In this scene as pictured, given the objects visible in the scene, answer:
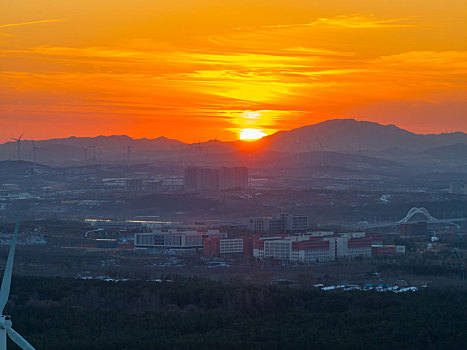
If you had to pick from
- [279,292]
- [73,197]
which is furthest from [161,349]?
[73,197]

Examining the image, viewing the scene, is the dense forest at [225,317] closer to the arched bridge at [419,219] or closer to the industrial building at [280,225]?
the industrial building at [280,225]

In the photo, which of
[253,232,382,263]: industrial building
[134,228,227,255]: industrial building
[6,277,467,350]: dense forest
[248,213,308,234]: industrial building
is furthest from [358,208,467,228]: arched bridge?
[6,277,467,350]: dense forest

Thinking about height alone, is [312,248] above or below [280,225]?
below

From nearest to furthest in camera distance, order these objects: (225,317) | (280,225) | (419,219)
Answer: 1. (225,317)
2. (280,225)
3. (419,219)

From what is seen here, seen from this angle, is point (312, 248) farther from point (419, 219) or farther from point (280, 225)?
point (419, 219)

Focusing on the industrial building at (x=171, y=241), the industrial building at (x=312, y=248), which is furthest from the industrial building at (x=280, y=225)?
the industrial building at (x=312, y=248)

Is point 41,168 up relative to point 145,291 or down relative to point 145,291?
up

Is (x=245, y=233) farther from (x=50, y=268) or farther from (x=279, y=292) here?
(x=279, y=292)

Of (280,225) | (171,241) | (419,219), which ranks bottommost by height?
(171,241)

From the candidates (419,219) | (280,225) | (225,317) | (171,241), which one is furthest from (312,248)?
(419,219)
